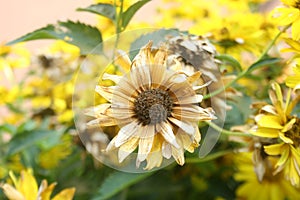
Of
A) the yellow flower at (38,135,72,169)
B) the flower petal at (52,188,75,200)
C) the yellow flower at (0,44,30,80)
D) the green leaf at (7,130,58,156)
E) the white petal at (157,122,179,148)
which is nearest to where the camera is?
the white petal at (157,122,179,148)

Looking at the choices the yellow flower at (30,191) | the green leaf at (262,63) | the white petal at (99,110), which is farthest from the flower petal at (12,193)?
the green leaf at (262,63)

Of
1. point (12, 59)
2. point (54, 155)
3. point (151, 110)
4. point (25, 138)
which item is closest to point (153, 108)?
point (151, 110)

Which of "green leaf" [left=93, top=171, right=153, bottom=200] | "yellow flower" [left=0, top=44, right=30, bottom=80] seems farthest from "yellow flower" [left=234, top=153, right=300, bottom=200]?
"yellow flower" [left=0, top=44, right=30, bottom=80]

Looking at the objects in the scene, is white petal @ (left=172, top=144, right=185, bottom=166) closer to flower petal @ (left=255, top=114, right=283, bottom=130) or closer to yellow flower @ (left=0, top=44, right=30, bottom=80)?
flower petal @ (left=255, top=114, right=283, bottom=130)

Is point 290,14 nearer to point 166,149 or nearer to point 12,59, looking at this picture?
point 166,149

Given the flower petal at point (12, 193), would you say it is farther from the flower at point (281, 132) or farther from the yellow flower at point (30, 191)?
the flower at point (281, 132)

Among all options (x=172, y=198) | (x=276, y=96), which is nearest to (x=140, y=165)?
(x=276, y=96)

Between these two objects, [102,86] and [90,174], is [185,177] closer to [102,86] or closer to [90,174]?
[90,174]
